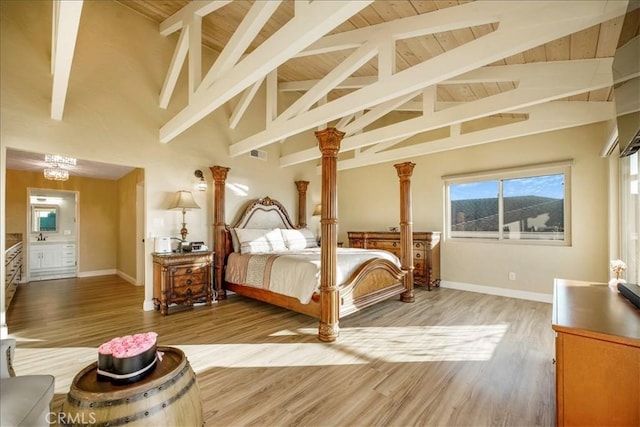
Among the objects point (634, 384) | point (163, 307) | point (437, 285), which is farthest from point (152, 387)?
point (437, 285)

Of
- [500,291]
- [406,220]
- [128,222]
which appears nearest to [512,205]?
[500,291]

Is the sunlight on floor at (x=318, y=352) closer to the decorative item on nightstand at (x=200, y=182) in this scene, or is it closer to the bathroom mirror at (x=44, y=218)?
the decorative item on nightstand at (x=200, y=182)

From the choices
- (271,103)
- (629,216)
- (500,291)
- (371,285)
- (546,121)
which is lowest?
(500,291)

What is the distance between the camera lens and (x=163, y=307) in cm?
383

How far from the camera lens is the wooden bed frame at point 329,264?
3.10 m

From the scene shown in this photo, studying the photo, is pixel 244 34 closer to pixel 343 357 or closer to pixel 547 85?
pixel 547 85

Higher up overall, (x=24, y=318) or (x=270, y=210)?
(x=270, y=210)

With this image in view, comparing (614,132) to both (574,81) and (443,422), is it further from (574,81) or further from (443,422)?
(443,422)

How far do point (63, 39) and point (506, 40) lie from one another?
343cm

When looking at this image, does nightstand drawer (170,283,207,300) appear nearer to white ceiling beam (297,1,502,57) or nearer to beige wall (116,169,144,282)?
beige wall (116,169,144,282)

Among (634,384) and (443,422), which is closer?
(634,384)

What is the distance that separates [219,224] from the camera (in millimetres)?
4738

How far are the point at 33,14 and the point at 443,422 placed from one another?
5816 mm

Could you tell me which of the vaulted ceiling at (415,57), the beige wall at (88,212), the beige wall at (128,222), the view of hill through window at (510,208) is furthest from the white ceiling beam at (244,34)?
the beige wall at (88,212)
